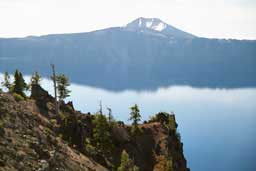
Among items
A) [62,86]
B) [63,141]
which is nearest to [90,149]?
[63,141]

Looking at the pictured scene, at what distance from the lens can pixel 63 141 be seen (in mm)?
46562

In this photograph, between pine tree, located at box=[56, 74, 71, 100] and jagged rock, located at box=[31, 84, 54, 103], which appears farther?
pine tree, located at box=[56, 74, 71, 100]

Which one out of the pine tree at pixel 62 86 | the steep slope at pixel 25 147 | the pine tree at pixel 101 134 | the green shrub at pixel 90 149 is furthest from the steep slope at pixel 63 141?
the pine tree at pixel 62 86

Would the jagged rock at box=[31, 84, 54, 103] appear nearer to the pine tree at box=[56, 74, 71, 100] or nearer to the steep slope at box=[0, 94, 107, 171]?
the pine tree at box=[56, 74, 71, 100]

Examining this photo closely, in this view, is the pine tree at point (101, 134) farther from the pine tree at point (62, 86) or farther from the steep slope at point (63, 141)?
the pine tree at point (62, 86)

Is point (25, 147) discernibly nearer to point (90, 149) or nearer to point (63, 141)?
point (63, 141)

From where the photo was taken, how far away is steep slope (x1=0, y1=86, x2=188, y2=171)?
93.2 feet

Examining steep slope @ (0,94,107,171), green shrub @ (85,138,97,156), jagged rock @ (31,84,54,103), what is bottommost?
green shrub @ (85,138,97,156)

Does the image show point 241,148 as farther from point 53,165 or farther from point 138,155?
point 53,165

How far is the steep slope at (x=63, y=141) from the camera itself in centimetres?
2841

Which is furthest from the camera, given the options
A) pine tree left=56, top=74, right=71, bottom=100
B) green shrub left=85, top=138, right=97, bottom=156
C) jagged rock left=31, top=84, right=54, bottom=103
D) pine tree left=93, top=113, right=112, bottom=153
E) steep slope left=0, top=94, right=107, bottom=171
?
pine tree left=56, top=74, right=71, bottom=100

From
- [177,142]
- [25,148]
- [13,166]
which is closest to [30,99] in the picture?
[177,142]

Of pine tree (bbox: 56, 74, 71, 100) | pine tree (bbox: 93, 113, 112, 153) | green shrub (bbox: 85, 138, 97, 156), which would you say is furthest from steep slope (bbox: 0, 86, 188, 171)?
pine tree (bbox: 56, 74, 71, 100)

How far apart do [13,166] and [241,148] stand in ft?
458
